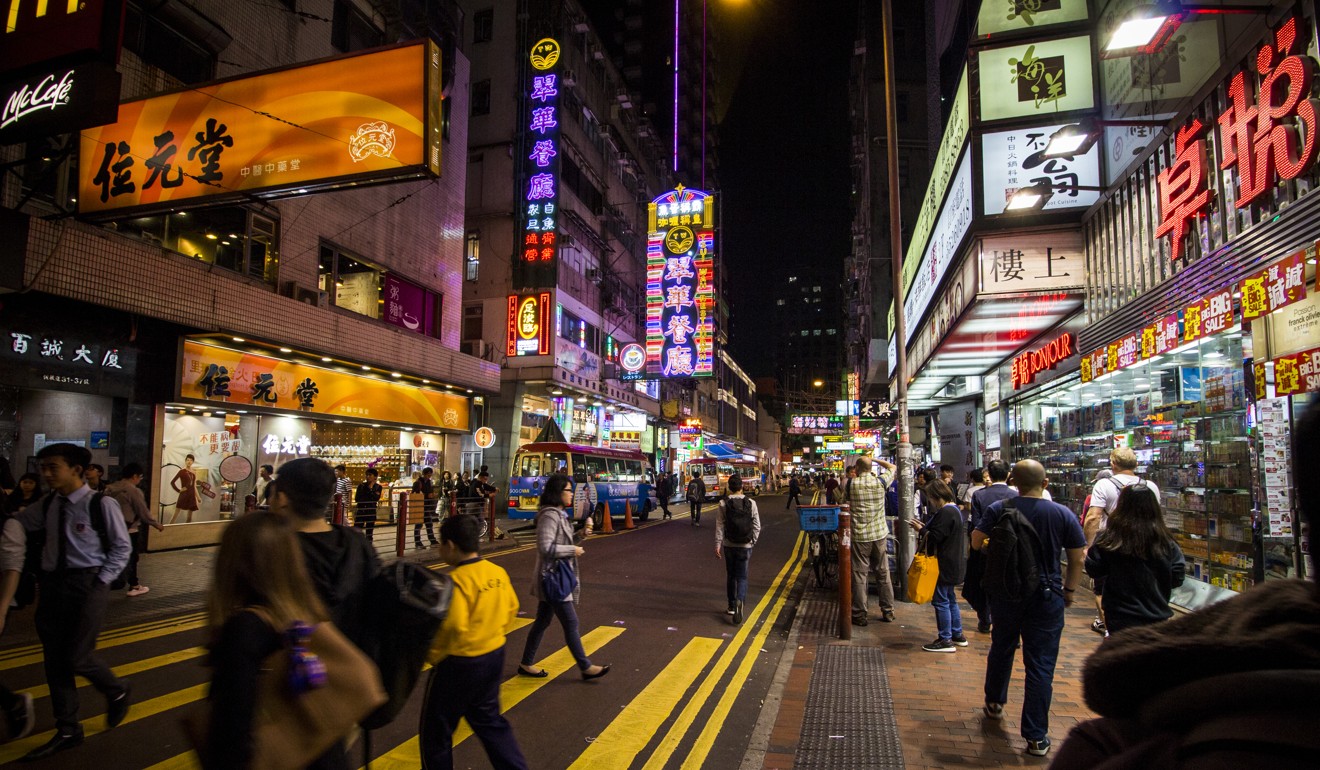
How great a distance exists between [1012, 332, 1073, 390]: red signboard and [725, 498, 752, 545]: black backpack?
6.65m

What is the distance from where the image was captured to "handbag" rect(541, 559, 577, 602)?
6.09 metres

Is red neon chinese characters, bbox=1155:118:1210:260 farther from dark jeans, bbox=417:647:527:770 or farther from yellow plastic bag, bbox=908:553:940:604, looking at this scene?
dark jeans, bbox=417:647:527:770

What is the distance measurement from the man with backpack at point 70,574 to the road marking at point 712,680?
3785 millimetres

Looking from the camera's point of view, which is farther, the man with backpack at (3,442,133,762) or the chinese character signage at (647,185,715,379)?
the chinese character signage at (647,185,715,379)

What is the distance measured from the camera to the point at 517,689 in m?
6.03

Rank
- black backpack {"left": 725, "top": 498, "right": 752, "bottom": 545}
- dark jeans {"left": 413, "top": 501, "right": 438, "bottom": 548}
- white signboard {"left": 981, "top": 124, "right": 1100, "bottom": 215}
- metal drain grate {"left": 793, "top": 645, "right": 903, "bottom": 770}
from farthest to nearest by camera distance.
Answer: dark jeans {"left": 413, "top": 501, "right": 438, "bottom": 548}, white signboard {"left": 981, "top": 124, "right": 1100, "bottom": 215}, black backpack {"left": 725, "top": 498, "right": 752, "bottom": 545}, metal drain grate {"left": 793, "top": 645, "right": 903, "bottom": 770}

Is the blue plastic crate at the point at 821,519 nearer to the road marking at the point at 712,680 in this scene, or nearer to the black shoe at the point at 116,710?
the road marking at the point at 712,680

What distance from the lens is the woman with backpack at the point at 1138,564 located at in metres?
4.59

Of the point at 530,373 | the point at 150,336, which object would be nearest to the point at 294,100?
the point at 150,336

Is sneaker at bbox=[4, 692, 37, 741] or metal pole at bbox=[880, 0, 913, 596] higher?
metal pole at bbox=[880, 0, 913, 596]

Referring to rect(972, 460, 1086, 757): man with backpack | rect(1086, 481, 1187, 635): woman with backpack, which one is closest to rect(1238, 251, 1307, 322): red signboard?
rect(1086, 481, 1187, 635): woman with backpack

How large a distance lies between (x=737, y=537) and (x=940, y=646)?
8.28 feet

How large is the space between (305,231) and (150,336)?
4.46m

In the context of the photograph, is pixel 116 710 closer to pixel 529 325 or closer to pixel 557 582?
pixel 557 582
